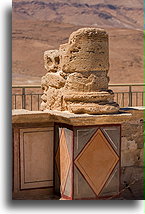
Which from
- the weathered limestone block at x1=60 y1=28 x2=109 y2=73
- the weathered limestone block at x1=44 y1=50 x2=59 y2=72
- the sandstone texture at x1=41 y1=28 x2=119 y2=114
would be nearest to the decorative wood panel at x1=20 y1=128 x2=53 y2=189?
the sandstone texture at x1=41 y1=28 x2=119 y2=114

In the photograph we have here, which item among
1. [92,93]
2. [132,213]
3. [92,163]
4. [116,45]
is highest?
[116,45]

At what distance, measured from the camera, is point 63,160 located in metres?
6.30

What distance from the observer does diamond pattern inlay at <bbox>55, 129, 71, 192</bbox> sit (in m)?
6.20

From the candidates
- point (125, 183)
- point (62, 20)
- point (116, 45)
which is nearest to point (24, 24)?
point (116, 45)

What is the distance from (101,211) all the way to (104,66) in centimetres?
191

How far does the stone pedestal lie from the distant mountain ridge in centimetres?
4470

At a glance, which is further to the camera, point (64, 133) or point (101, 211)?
point (64, 133)

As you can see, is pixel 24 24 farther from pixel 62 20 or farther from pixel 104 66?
pixel 104 66

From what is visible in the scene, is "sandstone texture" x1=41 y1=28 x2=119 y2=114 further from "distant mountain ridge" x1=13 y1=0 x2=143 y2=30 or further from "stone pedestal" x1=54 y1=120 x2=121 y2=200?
"distant mountain ridge" x1=13 y1=0 x2=143 y2=30

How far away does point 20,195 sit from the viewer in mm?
6469

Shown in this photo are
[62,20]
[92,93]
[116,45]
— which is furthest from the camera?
[62,20]

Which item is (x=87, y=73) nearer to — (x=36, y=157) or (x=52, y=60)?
(x=52, y=60)

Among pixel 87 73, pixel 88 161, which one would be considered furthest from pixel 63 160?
pixel 87 73

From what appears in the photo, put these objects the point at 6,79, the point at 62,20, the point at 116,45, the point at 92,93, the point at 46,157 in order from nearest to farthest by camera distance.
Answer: the point at 6,79
the point at 92,93
the point at 46,157
the point at 116,45
the point at 62,20
